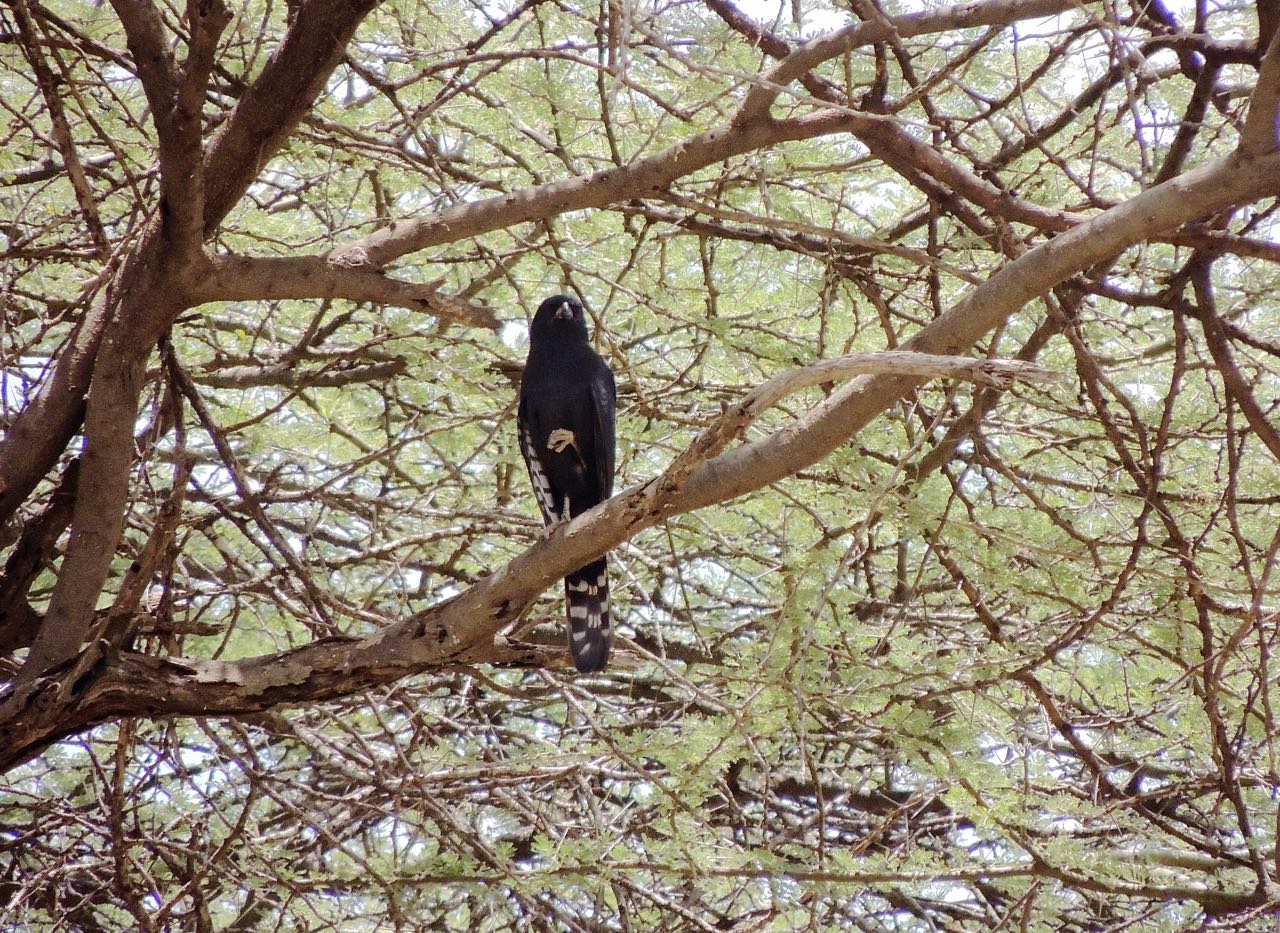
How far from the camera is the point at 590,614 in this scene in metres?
4.35

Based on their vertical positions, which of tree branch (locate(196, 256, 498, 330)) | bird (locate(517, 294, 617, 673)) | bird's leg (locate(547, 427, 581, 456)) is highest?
A: bird (locate(517, 294, 617, 673))

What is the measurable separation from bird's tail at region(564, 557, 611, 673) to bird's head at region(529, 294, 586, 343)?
121cm

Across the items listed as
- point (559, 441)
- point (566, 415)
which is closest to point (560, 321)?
point (566, 415)

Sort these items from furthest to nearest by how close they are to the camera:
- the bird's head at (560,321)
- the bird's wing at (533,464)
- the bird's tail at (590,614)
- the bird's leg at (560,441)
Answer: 1. the bird's head at (560,321)
2. the bird's wing at (533,464)
3. the bird's leg at (560,441)
4. the bird's tail at (590,614)

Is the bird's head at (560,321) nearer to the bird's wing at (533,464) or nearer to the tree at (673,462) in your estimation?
the tree at (673,462)

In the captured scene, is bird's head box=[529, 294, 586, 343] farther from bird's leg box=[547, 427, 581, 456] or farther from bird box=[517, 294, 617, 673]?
bird's leg box=[547, 427, 581, 456]

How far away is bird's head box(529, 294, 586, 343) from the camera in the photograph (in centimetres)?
529

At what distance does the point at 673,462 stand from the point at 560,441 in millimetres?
2180

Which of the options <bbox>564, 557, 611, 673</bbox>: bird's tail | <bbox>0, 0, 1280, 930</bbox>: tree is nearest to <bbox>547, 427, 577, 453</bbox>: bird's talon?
<bbox>0, 0, 1280, 930</bbox>: tree

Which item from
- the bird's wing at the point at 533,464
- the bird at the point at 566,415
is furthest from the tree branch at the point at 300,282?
the bird's wing at the point at 533,464

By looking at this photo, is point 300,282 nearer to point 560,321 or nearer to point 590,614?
point 590,614

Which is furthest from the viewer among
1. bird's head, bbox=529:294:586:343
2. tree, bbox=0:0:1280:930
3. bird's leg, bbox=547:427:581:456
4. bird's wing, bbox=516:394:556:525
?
bird's head, bbox=529:294:586:343

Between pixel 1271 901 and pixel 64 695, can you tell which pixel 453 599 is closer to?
pixel 64 695

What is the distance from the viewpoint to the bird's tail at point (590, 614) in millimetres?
4051
